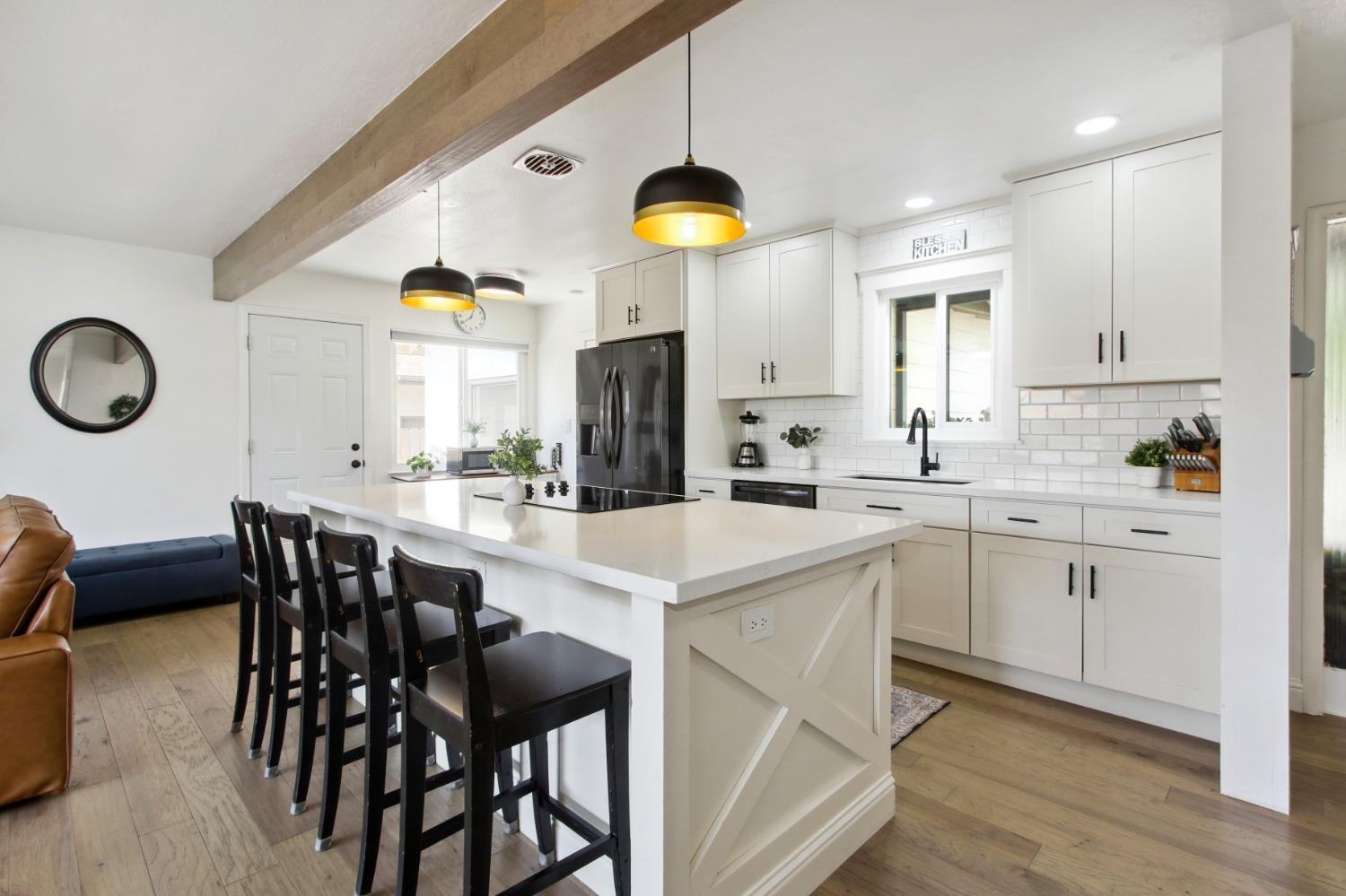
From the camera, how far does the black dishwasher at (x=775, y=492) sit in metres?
3.73

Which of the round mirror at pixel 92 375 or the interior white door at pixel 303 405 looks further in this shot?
the interior white door at pixel 303 405

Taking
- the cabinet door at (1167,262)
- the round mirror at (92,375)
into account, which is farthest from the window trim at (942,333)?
the round mirror at (92,375)

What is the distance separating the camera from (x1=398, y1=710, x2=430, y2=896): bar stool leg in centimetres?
149

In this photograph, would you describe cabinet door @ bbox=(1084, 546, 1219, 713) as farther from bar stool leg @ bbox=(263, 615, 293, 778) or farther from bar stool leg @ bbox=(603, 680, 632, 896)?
Answer: bar stool leg @ bbox=(263, 615, 293, 778)

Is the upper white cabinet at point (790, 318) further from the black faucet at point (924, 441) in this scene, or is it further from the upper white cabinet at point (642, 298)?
the black faucet at point (924, 441)

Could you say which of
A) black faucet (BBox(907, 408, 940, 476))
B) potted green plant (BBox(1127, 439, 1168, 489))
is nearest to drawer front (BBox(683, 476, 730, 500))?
black faucet (BBox(907, 408, 940, 476))

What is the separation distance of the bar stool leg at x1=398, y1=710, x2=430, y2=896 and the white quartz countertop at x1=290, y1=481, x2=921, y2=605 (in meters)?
0.48

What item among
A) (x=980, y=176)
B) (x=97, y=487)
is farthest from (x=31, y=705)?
(x=980, y=176)

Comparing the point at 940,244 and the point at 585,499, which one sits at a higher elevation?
the point at 940,244

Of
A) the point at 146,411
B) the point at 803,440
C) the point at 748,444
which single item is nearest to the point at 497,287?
the point at 748,444

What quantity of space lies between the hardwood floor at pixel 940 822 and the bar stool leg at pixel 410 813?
12.8 inches

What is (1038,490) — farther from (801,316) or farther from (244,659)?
(244,659)

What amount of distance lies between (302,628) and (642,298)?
10.8ft

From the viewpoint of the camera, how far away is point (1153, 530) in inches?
103
